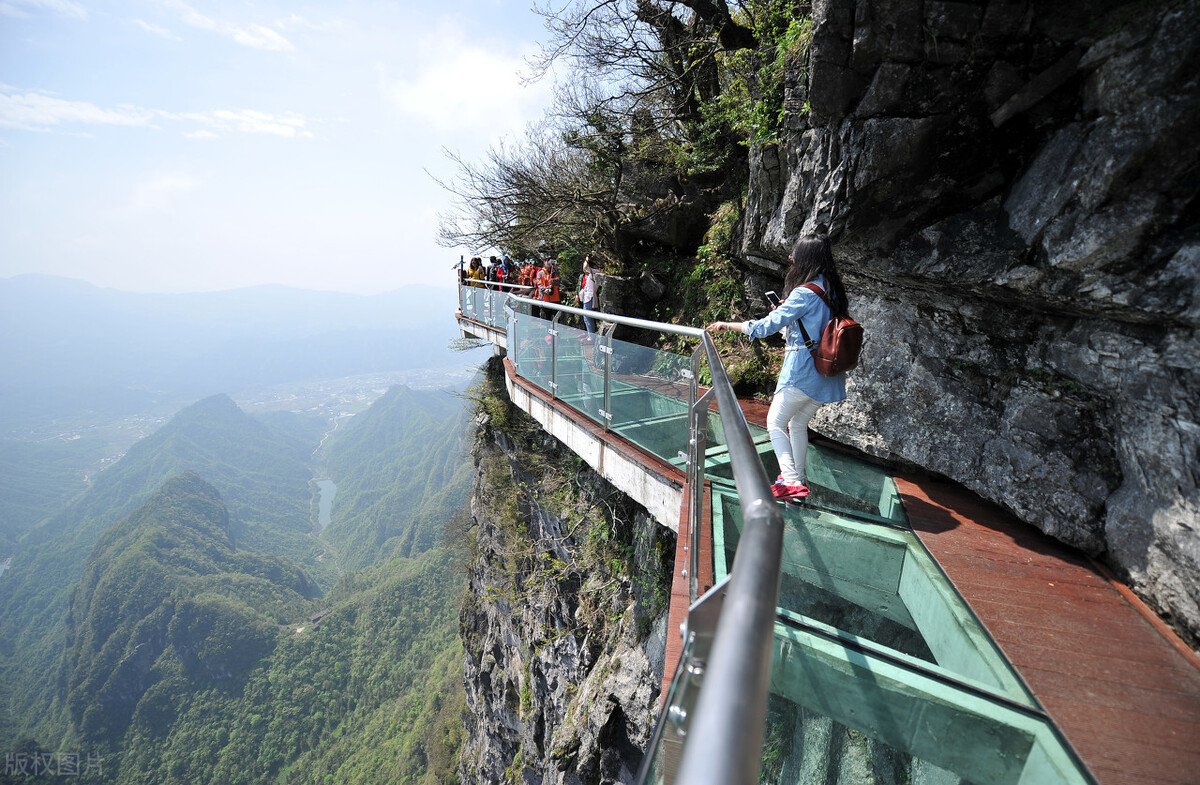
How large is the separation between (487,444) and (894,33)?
11139 mm

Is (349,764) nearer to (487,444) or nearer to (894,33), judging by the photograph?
(487,444)

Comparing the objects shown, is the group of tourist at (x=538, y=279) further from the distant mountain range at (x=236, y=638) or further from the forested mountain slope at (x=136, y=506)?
the forested mountain slope at (x=136, y=506)

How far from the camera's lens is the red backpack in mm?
3154

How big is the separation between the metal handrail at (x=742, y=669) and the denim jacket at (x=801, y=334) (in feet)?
8.15

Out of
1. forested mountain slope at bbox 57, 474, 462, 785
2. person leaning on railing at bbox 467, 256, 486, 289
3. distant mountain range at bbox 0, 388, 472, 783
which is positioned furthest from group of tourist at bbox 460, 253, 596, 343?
forested mountain slope at bbox 57, 474, 462, 785

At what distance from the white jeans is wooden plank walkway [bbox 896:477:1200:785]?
0.83 m

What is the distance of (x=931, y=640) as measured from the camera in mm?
2570

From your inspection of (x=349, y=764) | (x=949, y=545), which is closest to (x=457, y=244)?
(x=949, y=545)

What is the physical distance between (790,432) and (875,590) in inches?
43.3

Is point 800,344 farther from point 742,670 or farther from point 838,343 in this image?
point 742,670

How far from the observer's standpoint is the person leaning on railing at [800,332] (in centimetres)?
320

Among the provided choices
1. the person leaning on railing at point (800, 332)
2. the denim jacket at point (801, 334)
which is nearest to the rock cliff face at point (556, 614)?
the person leaning on railing at point (800, 332)

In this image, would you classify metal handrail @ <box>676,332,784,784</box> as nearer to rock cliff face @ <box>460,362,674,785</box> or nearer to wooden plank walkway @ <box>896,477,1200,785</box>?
wooden plank walkway @ <box>896,477,1200,785</box>

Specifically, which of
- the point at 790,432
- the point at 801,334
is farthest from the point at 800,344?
the point at 790,432
